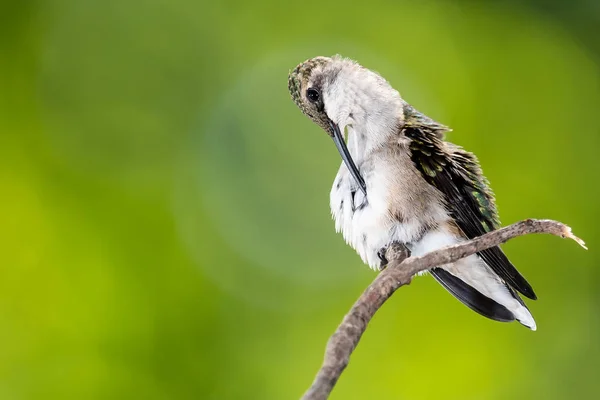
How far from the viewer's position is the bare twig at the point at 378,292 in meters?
1.27

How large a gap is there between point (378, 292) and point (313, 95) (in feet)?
7.23

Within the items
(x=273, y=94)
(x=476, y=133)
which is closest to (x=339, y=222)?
(x=476, y=133)

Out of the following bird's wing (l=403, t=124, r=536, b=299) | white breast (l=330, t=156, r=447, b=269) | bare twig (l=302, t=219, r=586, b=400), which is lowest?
bare twig (l=302, t=219, r=586, b=400)

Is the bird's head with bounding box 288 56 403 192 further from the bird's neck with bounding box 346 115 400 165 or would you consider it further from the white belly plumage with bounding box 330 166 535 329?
the white belly plumage with bounding box 330 166 535 329

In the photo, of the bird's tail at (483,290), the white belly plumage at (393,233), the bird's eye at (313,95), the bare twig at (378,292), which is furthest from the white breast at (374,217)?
the bird's eye at (313,95)

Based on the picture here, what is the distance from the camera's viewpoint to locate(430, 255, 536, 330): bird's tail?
3270 millimetres

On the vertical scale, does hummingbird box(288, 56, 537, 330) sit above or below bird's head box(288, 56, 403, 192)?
below

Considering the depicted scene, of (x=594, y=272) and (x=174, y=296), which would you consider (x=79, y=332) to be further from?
(x=594, y=272)

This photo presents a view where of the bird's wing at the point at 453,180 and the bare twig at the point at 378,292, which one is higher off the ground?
the bird's wing at the point at 453,180

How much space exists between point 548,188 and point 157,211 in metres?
3.28

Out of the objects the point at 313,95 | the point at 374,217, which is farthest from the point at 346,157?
the point at 313,95

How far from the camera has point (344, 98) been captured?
11.8 feet

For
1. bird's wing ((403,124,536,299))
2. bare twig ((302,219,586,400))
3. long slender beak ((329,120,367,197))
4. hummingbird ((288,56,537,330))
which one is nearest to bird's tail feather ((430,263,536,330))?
hummingbird ((288,56,537,330))

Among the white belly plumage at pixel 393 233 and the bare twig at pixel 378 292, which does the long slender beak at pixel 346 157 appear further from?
the bare twig at pixel 378 292
